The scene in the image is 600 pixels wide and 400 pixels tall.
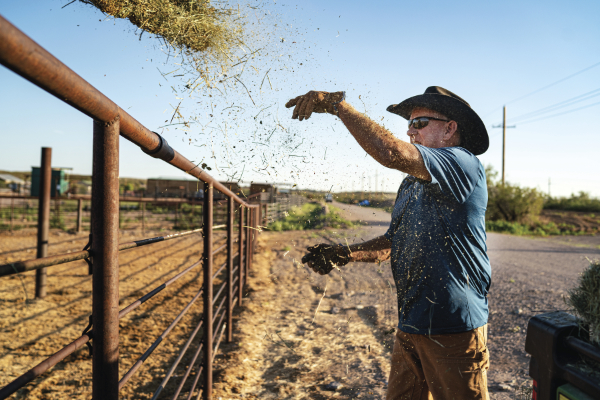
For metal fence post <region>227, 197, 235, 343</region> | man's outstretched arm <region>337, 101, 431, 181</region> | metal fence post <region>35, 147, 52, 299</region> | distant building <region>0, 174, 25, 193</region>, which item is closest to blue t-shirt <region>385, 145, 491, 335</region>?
man's outstretched arm <region>337, 101, 431, 181</region>

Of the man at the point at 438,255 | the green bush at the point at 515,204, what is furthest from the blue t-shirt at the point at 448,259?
the green bush at the point at 515,204

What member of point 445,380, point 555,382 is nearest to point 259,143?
Answer: point 445,380

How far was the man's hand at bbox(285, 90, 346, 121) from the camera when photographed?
1436 millimetres

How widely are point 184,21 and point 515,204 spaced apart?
2306 centimetres

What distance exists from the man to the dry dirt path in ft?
1.40

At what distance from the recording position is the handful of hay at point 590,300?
116cm

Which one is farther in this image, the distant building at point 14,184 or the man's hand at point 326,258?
the distant building at point 14,184

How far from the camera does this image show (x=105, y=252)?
0.93 meters

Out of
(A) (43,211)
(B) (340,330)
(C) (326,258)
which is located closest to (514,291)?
(B) (340,330)

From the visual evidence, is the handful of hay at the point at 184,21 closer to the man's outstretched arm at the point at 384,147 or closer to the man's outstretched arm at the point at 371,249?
the man's outstretched arm at the point at 384,147

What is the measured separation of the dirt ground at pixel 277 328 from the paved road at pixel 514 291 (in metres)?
0.01

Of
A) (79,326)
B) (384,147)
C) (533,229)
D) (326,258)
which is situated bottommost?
(79,326)

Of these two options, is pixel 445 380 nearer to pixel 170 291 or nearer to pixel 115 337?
pixel 115 337

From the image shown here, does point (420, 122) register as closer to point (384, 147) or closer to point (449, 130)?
point (449, 130)
